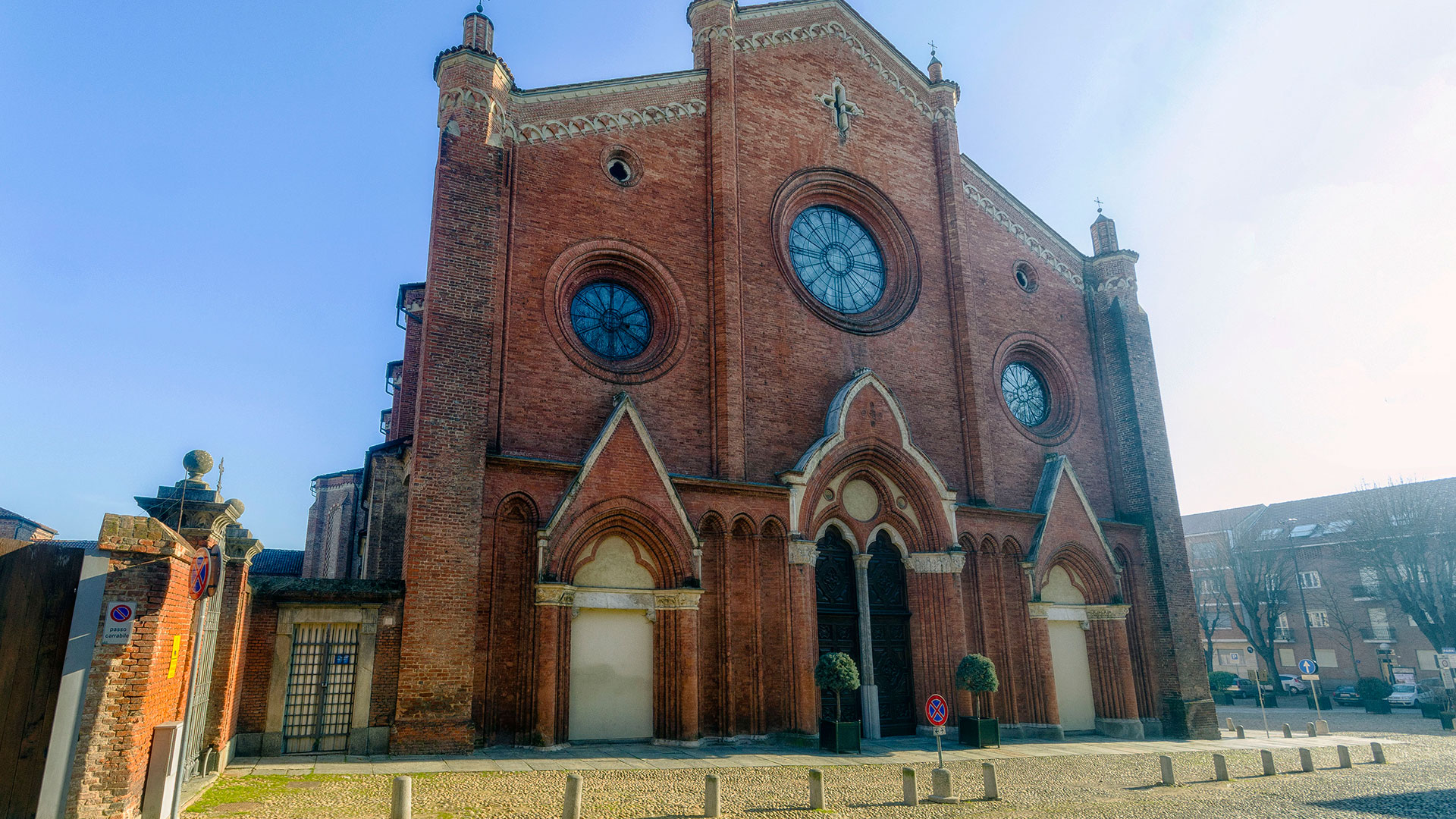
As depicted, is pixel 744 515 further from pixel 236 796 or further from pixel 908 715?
pixel 236 796

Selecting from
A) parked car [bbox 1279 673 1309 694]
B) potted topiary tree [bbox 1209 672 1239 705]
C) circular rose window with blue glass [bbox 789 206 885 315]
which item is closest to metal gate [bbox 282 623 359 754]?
circular rose window with blue glass [bbox 789 206 885 315]

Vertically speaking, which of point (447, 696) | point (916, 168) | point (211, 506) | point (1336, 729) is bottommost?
point (1336, 729)

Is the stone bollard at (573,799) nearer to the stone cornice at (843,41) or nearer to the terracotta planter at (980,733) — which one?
the terracotta planter at (980,733)

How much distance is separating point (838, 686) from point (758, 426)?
238 inches

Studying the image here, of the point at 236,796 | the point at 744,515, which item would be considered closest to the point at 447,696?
the point at 236,796

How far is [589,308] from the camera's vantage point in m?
19.3

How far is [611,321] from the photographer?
1953 cm

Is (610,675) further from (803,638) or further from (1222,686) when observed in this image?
(1222,686)

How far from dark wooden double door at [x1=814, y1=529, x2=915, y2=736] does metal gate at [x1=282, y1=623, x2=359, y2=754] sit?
32.2 feet

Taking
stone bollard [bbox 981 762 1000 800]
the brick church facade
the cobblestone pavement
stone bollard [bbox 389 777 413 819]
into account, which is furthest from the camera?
the brick church facade

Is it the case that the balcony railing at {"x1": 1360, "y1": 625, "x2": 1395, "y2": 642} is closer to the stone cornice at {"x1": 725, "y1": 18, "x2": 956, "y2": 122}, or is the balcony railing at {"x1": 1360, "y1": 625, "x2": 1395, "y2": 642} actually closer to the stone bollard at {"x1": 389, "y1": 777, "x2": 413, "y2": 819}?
the stone cornice at {"x1": 725, "y1": 18, "x2": 956, "y2": 122}

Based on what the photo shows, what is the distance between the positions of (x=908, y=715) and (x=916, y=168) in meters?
15.0

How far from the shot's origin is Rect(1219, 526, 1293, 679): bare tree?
1906 inches

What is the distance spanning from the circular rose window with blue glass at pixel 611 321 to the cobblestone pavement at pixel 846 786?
8.28m
